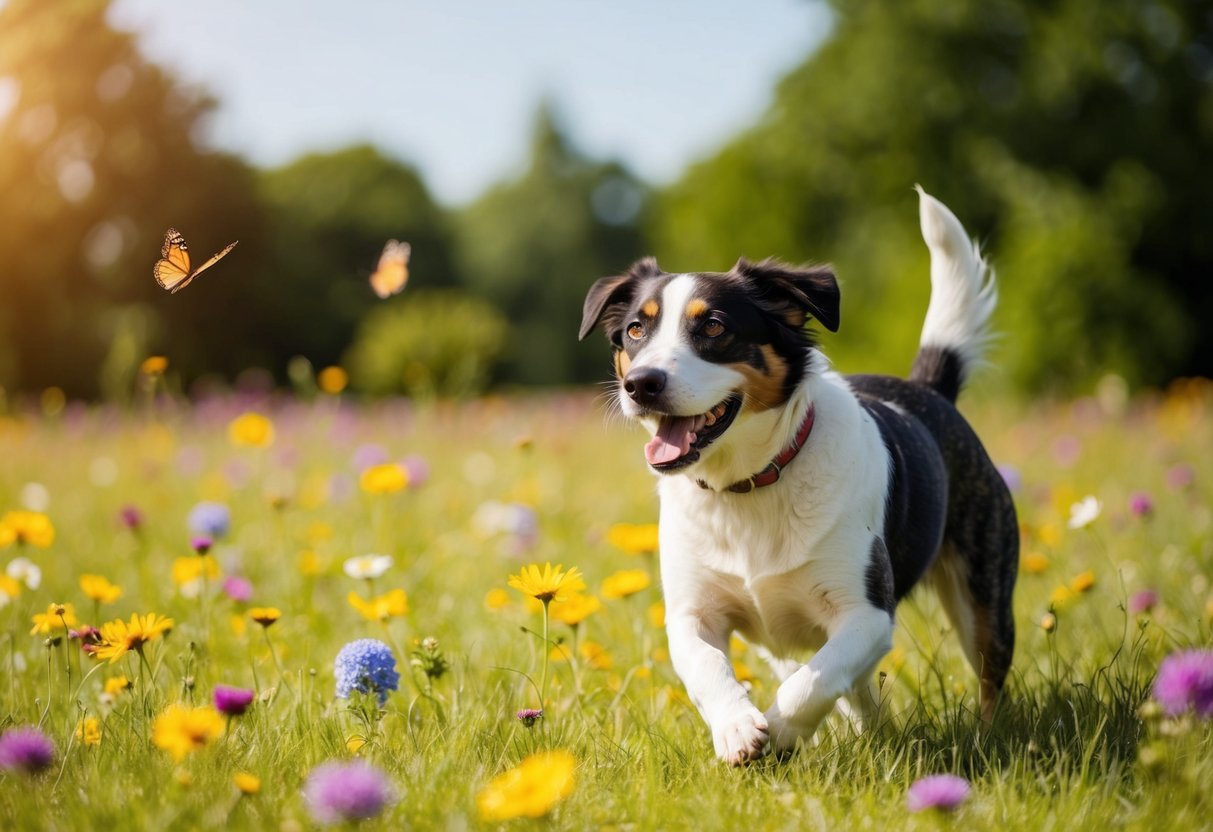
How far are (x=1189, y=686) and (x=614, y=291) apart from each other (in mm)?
2137

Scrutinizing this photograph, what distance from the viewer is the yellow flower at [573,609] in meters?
3.03

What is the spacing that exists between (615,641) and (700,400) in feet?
4.20

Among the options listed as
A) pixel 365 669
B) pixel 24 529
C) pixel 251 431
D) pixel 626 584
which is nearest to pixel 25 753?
pixel 365 669

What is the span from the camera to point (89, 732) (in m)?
2.56

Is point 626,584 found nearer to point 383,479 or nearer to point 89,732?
point 383,479

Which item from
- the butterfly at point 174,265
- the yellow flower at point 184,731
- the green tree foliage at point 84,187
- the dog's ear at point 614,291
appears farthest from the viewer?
the green tree foliage at point 84,187

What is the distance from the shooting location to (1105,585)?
4.44 meters

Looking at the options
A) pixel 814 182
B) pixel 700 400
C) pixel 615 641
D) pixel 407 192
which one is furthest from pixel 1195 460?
pixel 407 192

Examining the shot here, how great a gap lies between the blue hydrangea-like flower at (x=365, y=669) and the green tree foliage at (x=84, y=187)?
20.5 metres

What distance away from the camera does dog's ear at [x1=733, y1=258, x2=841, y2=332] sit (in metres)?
3.10

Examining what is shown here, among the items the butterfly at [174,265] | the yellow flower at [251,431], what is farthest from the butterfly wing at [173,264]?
the yellow flower at [251,431]

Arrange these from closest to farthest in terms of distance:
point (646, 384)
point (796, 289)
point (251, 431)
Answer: point (646, 384) < point (796, 289) < point (251, 431)

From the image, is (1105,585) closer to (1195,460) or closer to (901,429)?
(901,429)

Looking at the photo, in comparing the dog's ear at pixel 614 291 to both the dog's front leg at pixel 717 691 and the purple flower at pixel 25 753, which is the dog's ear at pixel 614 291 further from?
the purple flower at pixel 25 753
